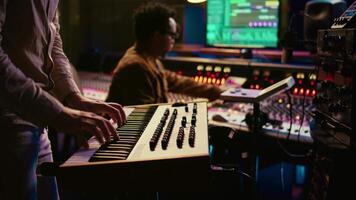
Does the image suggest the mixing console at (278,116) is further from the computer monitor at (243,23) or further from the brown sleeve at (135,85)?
the computer monitor at (243,23)

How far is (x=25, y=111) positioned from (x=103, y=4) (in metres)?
3.33

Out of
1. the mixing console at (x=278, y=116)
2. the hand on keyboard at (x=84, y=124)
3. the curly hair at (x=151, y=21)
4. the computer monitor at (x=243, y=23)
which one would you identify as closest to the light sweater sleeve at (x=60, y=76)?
the hand on keyboard at (x=84, y=124)

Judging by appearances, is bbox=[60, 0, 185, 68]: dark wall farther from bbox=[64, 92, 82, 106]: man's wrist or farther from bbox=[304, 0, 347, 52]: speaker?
bbox=[64, 92, 82, 106]: man's wrist

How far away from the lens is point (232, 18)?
3.06 m

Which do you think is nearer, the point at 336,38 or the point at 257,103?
the point at 336,38

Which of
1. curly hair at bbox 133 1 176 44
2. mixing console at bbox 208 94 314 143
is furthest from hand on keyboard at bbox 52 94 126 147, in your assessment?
curly hair at bbox 133 1 176 44

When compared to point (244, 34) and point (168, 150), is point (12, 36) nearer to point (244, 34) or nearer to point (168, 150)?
point (168, 150)

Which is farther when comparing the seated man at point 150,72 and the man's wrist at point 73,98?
the seated man at point 150,72

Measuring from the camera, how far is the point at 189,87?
111 inches

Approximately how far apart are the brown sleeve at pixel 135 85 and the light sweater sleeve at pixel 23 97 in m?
1.52

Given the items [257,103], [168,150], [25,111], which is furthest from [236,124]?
[25,111]

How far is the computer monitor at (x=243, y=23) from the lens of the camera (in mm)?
2902

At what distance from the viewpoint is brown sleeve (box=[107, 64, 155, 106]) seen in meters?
2.60

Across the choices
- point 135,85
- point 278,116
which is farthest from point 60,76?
point 278,116
